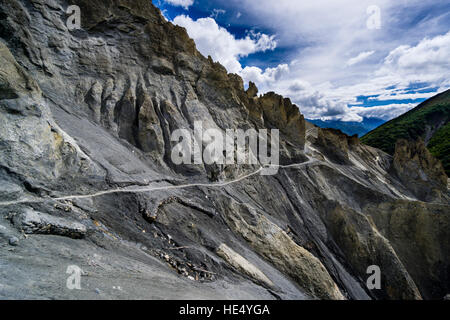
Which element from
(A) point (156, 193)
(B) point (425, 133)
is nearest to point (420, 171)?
(A) point (156, 193)

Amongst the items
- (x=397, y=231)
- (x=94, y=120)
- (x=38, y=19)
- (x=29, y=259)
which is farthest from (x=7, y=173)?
(x=397, y=231)

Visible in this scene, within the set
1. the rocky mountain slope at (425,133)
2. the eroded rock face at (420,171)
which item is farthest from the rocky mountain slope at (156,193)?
the rocky mountain slope at (425,133)

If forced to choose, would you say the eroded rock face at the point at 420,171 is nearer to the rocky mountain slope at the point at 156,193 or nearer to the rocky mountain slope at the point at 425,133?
the rocky mountain slope at the point at 156,193

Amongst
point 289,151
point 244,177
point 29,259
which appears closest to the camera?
point 29,259

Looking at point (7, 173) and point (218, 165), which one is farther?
point (218, 165)

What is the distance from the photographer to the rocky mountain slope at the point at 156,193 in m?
10.3

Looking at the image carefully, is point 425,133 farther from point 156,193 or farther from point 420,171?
point 156,193

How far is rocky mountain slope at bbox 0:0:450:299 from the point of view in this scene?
10289 mm

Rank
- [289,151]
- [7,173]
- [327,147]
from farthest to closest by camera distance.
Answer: [327,147] < [289,151] < [7,173]

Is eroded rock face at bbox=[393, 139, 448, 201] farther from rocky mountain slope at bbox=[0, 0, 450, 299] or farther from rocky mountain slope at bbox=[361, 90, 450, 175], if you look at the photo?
rocky mountain slope at bbox=[361, 90, 450, 175]

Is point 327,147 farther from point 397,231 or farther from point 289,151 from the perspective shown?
point 397,231

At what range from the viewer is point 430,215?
2881 cm

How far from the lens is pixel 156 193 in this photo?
56.8 feet

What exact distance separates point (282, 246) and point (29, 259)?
16554 millimetres
